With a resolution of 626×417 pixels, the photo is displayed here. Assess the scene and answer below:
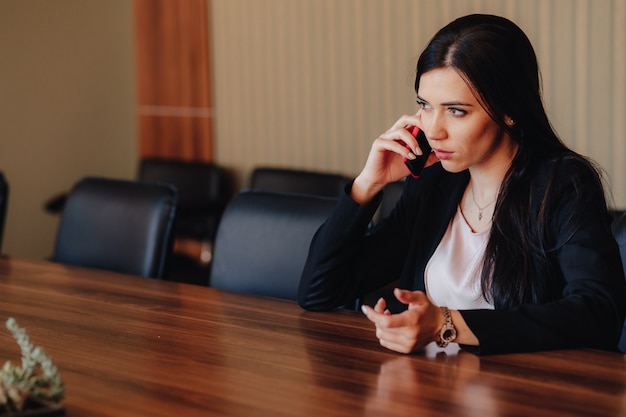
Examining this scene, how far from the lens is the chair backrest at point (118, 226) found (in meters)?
2.89

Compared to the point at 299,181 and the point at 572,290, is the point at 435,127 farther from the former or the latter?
the point at 299,181

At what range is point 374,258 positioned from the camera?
2.35 m

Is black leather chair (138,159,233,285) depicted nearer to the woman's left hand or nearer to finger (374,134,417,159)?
finger (374,134,417,159)

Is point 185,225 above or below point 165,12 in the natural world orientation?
below

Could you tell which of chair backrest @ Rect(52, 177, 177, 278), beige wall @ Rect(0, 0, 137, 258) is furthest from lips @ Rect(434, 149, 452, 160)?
beige wall @ Rect(0, 0, 137, 258)

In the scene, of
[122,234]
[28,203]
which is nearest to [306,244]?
[122,234]

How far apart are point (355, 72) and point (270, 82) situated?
0.59 meters

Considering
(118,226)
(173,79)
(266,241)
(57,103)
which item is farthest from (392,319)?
(57,103)

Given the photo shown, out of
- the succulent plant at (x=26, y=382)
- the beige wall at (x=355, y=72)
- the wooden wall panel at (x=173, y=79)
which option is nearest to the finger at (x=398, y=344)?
the succulent plant at (x=26, y=382)

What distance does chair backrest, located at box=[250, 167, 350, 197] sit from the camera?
4605 millimetres

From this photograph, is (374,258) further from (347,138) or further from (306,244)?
(347,138)

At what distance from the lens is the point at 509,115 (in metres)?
2.06

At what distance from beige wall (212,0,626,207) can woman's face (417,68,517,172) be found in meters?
2.16

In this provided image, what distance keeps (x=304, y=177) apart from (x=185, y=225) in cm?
83
